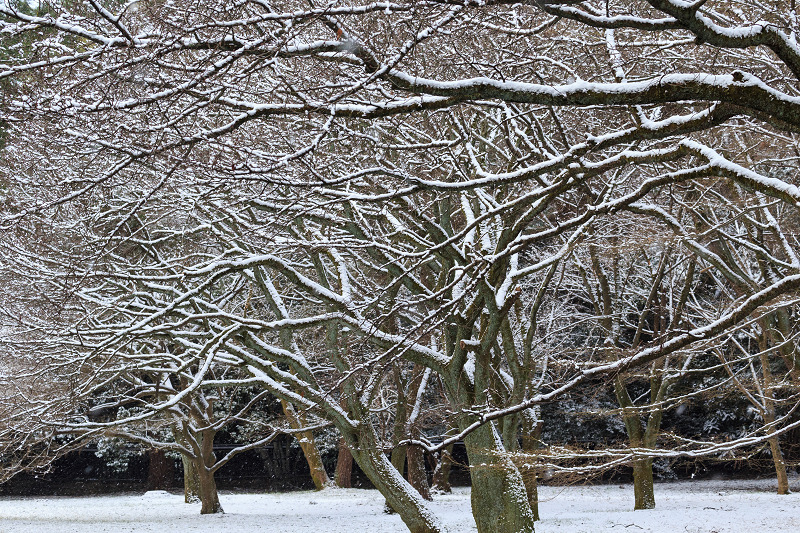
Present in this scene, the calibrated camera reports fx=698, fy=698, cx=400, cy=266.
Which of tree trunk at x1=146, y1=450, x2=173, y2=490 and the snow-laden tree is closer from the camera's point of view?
the snow-laden tree

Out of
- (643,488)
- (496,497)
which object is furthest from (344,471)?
(496,497)

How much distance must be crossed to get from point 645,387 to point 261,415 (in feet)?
43.6

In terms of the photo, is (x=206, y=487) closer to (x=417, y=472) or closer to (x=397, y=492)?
(x=417, y=472)

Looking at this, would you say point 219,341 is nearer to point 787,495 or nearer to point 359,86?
point 359,86

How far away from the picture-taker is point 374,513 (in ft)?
51.7

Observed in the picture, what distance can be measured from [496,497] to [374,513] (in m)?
8.06

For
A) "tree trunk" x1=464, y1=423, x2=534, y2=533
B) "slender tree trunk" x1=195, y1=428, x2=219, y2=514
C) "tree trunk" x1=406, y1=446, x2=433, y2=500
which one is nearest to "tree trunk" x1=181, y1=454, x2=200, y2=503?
"slender tree trunk" x1=195, y1=428, x2=219, y2=514

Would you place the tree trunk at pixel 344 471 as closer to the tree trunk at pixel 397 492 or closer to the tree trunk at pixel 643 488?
the tree trunk at pixel 643 488

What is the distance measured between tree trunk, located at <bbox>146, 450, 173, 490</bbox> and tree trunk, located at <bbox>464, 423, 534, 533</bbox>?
61.9 ft

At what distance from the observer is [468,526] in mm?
12250

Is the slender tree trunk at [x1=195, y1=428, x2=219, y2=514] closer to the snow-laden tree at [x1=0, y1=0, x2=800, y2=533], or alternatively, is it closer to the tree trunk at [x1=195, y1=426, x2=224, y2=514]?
the tree trunk at [x1=195, y1=426, x2=224, y2=514]

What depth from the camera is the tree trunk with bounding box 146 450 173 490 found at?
24844mm

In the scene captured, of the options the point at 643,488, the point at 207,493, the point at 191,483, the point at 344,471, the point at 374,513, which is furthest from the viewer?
the point at 344,471

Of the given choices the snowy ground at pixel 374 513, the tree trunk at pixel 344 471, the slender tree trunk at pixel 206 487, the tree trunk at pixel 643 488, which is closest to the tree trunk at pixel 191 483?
the snowy ground at pixel 374 513
